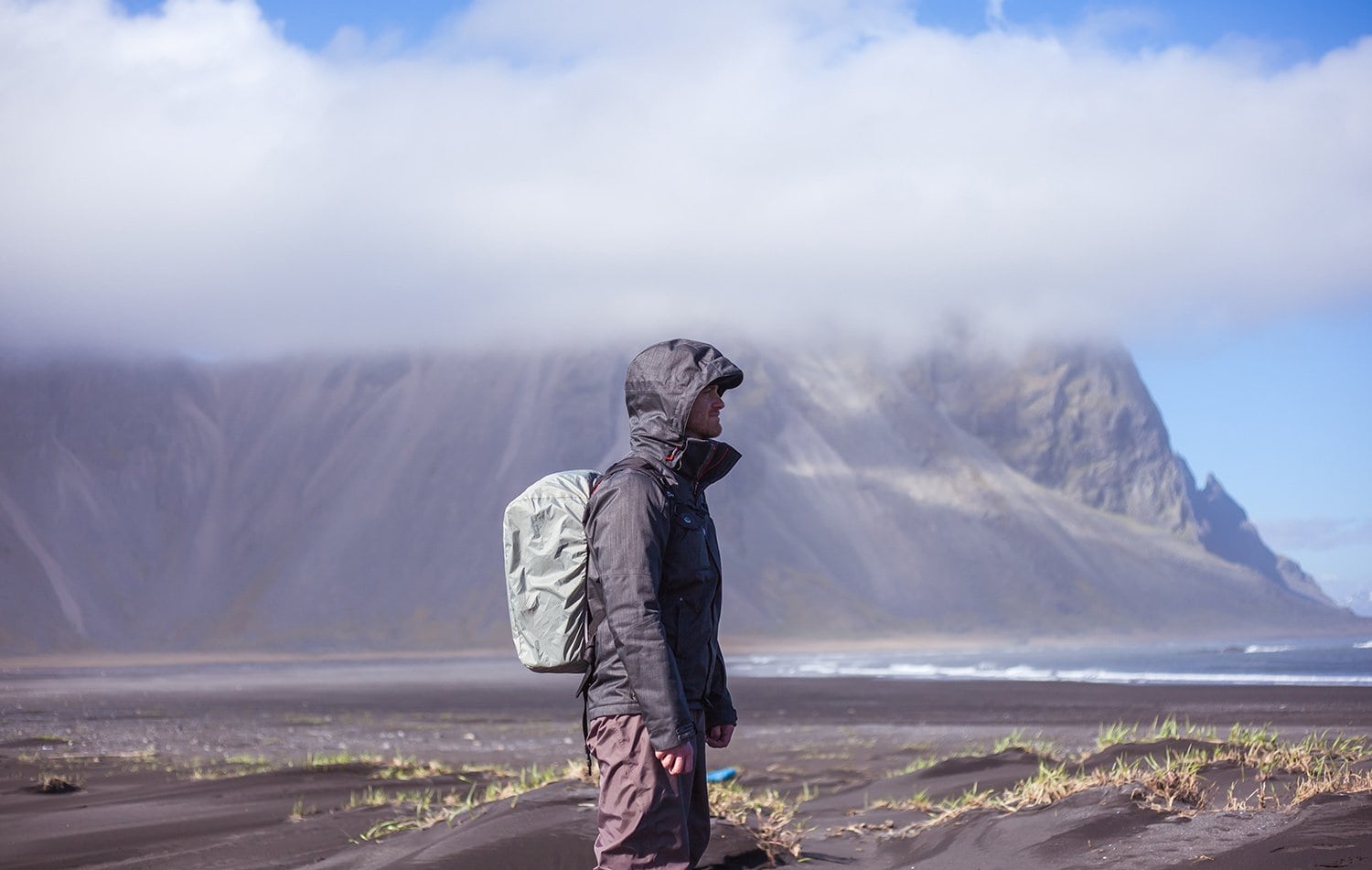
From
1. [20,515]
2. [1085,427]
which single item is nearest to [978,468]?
[1085,427]

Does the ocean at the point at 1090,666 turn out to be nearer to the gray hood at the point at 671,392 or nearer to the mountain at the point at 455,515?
the mountain at the point at 455,515

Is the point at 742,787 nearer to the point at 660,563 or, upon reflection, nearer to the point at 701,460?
the point at 701,460

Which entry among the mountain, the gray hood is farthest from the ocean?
the gray hood

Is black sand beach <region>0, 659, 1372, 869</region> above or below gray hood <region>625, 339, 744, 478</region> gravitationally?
below

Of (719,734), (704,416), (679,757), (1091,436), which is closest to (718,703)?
(719,734)

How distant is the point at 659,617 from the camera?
3.94 m

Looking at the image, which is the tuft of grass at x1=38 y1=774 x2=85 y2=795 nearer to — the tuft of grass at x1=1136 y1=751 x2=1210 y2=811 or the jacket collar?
the jacket collar

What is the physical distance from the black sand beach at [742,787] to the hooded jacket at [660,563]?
2.11m

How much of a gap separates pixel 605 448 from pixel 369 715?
159ft

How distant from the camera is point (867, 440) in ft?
270

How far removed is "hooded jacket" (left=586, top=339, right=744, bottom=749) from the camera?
3.93 m

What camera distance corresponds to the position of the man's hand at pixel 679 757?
3904mm

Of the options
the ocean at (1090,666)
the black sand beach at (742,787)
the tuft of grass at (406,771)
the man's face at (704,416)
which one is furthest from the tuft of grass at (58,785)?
Answer: the ocean at (1090,666)

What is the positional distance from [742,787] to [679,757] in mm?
6852
